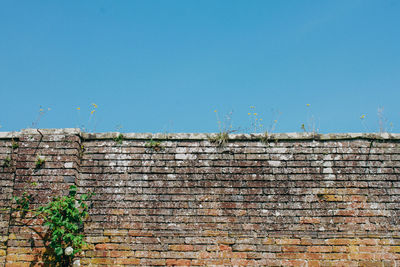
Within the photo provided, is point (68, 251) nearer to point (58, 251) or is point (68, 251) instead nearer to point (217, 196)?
point (58, 251)

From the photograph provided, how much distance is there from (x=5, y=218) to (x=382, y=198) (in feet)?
23.7

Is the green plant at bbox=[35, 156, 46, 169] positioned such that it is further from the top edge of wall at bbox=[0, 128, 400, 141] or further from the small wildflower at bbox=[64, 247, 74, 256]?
the small wildflower at bbox=[64, 247, 74, 256]

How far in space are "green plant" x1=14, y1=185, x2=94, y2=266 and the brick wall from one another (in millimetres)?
185

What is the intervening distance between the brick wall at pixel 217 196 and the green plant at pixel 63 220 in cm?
18

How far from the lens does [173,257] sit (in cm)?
709

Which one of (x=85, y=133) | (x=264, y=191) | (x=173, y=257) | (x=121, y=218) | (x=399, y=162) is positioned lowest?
(x=173, y=257)

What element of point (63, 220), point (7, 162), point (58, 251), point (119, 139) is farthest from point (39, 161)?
point (58, 251)

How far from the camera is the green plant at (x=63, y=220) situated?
6898 mm

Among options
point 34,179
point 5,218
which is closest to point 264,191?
point 34,179

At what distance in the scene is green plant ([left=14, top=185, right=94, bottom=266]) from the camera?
22.6ft

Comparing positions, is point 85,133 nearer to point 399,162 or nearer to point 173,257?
point 173,257

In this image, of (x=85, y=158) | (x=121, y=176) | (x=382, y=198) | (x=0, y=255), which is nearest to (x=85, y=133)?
(x=85, y=158)

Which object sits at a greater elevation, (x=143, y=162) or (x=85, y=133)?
(x=85, y=133)

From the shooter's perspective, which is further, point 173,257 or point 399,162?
point 399,162
